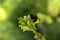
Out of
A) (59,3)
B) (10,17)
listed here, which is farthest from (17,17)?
(59,3)

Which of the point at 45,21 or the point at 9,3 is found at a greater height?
the point at 9,3

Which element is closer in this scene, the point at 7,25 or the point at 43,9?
the point at 7,25

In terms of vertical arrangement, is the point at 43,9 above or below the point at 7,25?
above

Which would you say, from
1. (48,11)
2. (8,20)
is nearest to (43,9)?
(48,11)

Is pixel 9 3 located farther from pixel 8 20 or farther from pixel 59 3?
pixel 59 3

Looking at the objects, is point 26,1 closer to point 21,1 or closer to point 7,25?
point 21,1

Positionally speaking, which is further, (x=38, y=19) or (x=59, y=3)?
(x=59, y=3)
